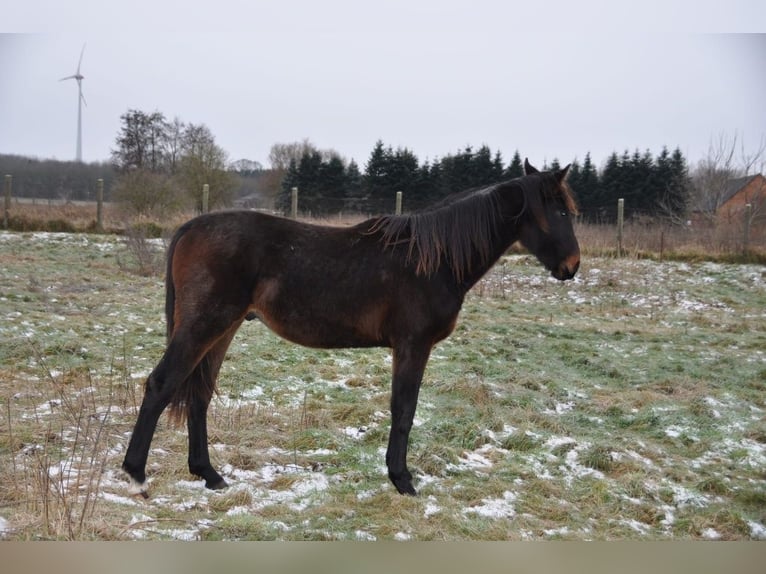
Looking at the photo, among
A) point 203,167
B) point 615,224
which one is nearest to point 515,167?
point 615,224

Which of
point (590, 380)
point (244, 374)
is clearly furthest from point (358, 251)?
point (590, 380)

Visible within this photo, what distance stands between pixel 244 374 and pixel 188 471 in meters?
2.36

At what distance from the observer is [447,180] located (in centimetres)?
1532

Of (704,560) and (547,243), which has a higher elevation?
(547,243)

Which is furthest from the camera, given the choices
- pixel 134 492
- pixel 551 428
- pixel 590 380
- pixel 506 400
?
pixel 590 380

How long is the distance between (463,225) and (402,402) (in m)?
1.35

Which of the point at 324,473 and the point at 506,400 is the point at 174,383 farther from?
the point at 506,400

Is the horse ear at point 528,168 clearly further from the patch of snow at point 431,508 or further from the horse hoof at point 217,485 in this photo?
the horse hoof at point 217,485

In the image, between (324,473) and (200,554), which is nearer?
(200,554)

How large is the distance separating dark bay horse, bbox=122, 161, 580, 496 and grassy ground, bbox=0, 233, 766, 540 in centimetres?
43

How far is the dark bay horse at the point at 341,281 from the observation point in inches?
130

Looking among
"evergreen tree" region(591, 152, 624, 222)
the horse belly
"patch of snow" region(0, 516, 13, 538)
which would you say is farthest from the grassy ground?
"evergreen tree" region(591, 152, 624, 222)

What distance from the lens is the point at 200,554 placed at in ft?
4.62

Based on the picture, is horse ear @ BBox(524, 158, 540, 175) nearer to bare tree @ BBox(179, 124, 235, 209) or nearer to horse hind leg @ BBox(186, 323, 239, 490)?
horse hind leg @ BBox(186, 323, 239, 490)
